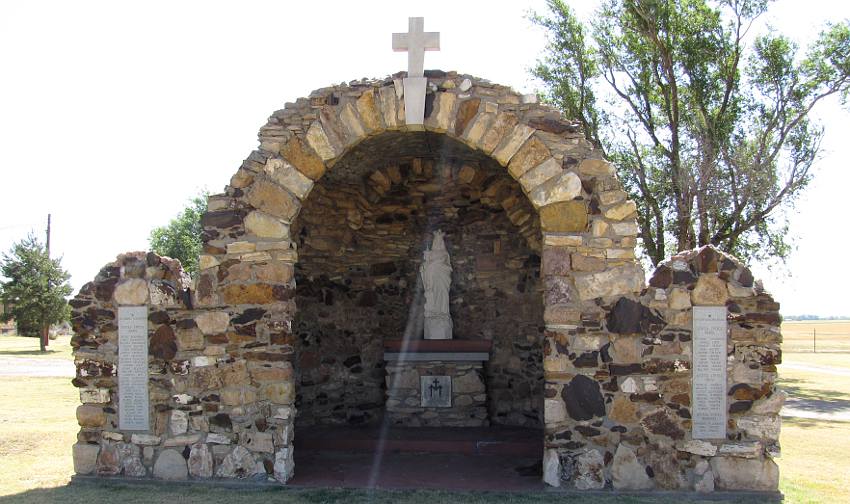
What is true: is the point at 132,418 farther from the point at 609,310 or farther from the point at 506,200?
the point at 506,200

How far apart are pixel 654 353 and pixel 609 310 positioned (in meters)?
0.50

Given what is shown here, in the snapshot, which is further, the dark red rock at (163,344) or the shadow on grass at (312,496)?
the dark red rock at (163,344)

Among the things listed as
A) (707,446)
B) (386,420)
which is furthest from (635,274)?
(386,420)

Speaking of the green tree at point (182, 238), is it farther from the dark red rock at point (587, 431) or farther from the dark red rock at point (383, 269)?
the dark red rock at point (587, 431)

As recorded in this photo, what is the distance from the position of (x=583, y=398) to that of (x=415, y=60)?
325 cm

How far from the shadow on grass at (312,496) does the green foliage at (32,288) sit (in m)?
21.7

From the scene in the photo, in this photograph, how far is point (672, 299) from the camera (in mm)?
5707

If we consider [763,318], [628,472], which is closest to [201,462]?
[628,472]

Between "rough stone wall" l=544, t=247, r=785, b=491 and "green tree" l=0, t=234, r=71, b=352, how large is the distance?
79.0ft

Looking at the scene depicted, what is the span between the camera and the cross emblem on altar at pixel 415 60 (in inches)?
235

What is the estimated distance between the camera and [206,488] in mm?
5746

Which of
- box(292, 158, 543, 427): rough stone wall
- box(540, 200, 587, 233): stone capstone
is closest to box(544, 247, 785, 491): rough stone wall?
box(540, 200, 587, 233): stone capstone

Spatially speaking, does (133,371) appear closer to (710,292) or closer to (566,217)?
(566,217)

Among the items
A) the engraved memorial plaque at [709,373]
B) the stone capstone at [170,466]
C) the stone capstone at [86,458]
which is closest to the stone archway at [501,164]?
the engraved memorial plaque at [709,373]
